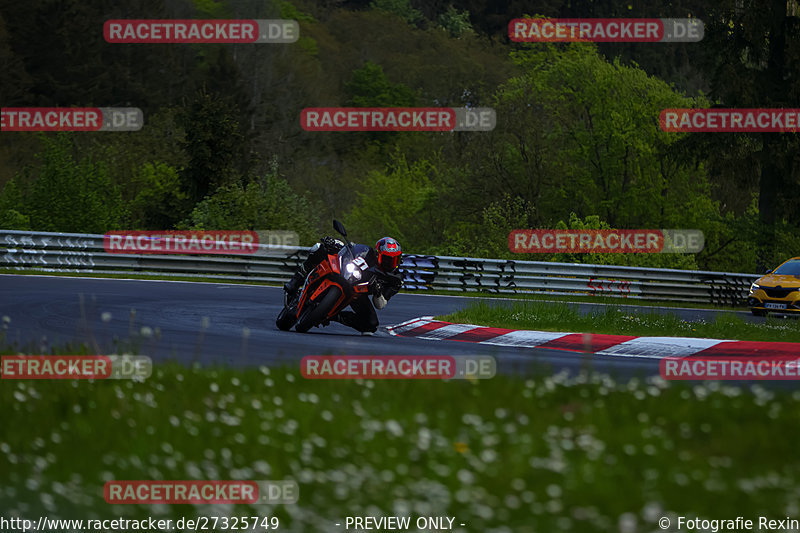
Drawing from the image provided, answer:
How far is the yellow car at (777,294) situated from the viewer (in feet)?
78.3

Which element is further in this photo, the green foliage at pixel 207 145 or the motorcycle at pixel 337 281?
the green foliage at pixel 207 145

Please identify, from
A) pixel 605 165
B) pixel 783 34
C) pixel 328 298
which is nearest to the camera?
pixel 328 298

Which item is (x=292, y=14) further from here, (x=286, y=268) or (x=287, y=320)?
(x=287, y=320)

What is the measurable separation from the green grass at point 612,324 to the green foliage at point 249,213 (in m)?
16.1

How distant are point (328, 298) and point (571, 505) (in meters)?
9.01

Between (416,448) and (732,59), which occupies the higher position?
(732,59)

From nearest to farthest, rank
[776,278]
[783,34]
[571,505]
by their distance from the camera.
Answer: [571,505] < [776,278] < [783,34]

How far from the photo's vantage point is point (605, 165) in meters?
46.6

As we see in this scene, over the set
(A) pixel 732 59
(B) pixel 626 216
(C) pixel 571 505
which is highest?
(A) pixel 732 59

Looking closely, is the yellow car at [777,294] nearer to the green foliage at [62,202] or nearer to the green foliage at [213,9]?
the green foliage at [62,202]

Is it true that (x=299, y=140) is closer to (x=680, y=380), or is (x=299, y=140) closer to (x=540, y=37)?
(x=540, y=37)

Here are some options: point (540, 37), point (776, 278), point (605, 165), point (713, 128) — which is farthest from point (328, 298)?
point (540, 37)

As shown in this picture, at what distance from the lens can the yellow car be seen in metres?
23.9

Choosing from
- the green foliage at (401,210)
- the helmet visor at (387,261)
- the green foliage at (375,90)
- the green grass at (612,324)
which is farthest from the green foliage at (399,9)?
the helmet visor at (387,261)
